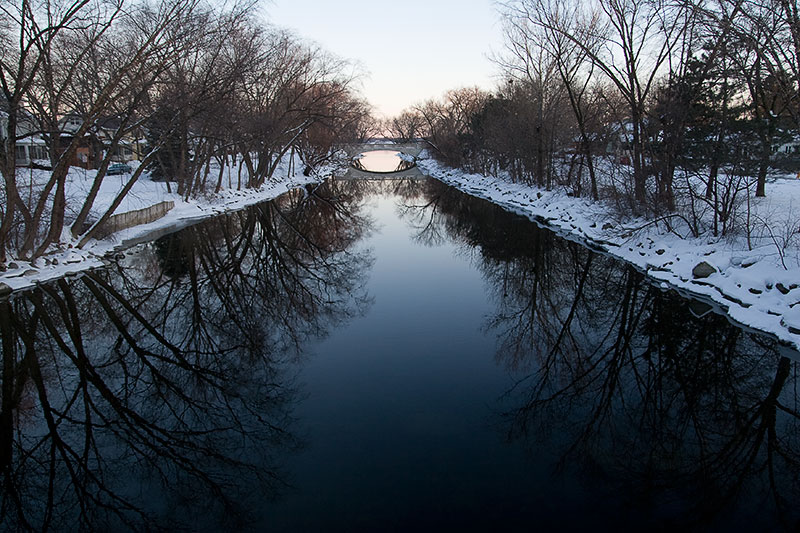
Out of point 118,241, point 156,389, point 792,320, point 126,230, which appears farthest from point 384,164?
point 156,389

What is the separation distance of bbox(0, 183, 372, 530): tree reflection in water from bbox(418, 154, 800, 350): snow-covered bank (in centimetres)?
775

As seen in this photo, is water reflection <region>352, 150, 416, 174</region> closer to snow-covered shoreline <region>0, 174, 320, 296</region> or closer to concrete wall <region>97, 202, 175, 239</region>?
snow-covered shoreline <region>0, 174, 320, 296</region>

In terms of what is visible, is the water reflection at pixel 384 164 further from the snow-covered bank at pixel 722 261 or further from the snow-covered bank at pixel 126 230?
the snow-covered bank at pixel 722 261

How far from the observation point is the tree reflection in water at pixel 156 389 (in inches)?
197

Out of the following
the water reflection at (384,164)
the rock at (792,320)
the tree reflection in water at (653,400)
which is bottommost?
the tree reflection in water at (653,400)

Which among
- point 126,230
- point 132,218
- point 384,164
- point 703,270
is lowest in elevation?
point 703,270

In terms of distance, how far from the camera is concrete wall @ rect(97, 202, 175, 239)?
17844 millimetres

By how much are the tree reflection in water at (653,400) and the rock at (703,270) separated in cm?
101

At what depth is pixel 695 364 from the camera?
8086 millimetres

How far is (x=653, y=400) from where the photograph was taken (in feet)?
22.7

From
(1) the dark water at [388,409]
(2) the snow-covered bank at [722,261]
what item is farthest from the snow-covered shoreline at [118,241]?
(2) the snow-covered bank at [722,261]

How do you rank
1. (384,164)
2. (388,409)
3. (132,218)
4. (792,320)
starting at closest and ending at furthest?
(388,409) < (792,320) < (132,218) < (384,164)

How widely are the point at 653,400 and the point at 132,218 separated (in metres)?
19.7

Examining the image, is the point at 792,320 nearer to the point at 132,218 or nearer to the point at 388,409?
the point at 388,409
